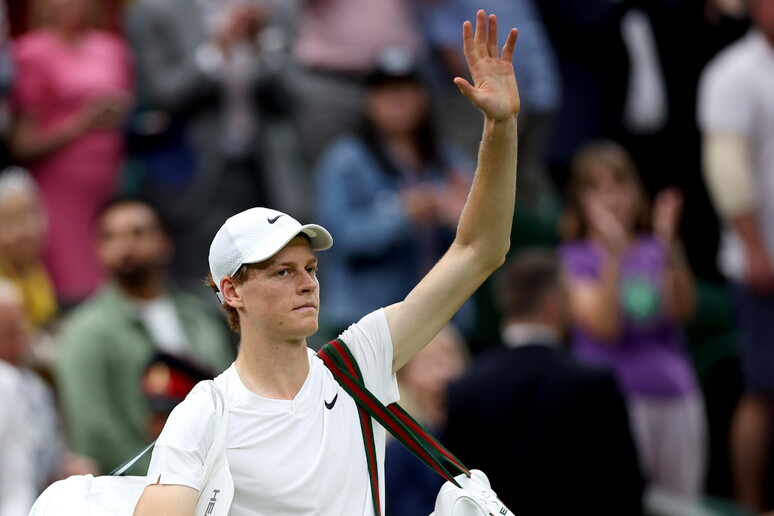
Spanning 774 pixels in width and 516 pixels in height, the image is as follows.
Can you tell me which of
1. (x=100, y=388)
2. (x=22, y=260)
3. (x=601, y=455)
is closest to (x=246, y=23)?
(x=22, y=260)

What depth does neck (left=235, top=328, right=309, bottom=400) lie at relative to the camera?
14.6 ft

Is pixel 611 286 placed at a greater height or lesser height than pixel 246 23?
lesser

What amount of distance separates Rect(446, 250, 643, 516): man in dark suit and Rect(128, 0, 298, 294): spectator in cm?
323

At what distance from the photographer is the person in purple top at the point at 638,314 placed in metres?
8.93

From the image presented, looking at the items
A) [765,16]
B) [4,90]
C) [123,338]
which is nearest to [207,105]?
[4,90]

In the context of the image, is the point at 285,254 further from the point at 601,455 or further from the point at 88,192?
the point at 88,192

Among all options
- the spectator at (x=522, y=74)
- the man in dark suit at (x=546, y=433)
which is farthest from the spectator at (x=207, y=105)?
the man in dark suit at (x=546, y=433)

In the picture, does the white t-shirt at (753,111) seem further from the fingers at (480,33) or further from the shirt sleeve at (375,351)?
the shirt sleeve at (375,351)

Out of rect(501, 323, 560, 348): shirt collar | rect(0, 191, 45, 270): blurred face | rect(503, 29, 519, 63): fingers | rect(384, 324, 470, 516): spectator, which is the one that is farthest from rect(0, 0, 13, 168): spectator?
rect(503, 29, 519, 63): fingers

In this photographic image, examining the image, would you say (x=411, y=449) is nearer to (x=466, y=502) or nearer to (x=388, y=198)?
(x=466, y=502)

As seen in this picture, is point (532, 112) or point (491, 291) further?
point (532, 112)

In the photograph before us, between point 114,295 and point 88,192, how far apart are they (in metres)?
1.56

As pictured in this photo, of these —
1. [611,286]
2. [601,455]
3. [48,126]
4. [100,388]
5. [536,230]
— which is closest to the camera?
[601,455]

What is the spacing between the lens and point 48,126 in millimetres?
9789
